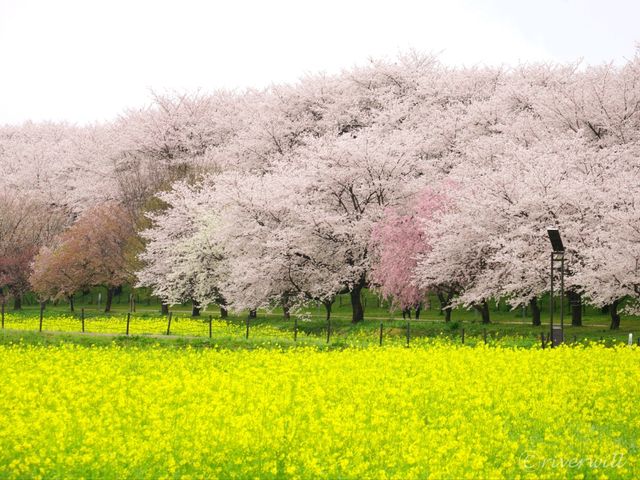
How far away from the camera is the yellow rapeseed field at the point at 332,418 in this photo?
1291 centimetres

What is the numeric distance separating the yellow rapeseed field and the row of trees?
16.6 meters

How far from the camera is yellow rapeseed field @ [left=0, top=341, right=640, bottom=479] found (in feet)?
42.4

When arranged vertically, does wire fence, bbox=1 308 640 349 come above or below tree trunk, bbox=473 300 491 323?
below

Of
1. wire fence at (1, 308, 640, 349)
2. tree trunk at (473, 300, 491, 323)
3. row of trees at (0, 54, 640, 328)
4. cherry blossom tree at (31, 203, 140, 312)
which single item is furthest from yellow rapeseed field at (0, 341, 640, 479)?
cherry blossom tree at (31, 203, 140, 312)

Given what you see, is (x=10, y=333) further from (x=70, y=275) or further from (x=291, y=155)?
(x=291, y=155)

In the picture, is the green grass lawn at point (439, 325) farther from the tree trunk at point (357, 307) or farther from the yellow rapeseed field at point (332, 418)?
the yellow rapeseed field at point (332, 418)

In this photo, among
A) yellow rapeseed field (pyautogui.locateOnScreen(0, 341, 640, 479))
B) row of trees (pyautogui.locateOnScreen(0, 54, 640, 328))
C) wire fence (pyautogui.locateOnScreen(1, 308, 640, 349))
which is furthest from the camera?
row of trees (pyautogui.locateOnScreen(0, 54, 640, 328))

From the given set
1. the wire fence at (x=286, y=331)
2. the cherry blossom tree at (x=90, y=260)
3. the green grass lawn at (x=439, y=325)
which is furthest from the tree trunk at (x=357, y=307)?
the cherry blossom tree at (x=90, y=260)

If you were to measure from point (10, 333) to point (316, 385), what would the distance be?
20.3 m

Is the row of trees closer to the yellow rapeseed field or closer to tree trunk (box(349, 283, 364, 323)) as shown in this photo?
tree trunk (box(349, 283, 364, 323))

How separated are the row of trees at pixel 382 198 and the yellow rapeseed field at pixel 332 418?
1662 centimetres

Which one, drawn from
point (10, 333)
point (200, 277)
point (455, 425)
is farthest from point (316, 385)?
point (200, 277)

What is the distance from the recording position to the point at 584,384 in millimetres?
20094

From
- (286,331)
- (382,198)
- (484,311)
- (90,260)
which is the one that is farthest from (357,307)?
(90,260)
